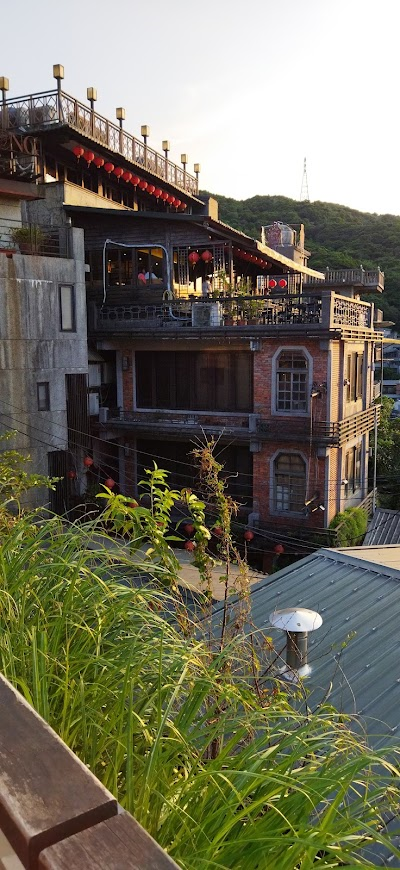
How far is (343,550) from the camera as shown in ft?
30.2

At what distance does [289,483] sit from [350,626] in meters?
10.9

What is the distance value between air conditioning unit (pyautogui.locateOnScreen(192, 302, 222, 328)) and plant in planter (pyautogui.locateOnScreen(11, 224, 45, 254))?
4.65 m

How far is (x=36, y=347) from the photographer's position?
16594mm

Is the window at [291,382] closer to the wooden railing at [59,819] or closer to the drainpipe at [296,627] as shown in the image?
the drainpipe at [296,627]

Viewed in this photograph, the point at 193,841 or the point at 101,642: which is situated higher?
the point at 101,642

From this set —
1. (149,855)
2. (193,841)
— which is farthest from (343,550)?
(149,855)

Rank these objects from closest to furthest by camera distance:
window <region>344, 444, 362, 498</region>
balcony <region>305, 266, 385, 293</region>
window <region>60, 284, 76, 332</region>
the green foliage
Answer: the green foliage
window <region>60, 284, 76, 332</region>
window <region>344, 444, 362, 498</region>
balcony <region>305, 266, 385, 293</region>

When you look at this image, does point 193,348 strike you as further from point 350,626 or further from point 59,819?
point 59,819

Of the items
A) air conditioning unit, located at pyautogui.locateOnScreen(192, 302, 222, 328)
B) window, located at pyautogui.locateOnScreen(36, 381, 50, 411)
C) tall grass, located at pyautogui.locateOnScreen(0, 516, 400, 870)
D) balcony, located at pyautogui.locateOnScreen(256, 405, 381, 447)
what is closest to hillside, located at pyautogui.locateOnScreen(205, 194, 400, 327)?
air conditioning unit, located at pyautogui.locateOnScreen(192, 302, 222, 328)

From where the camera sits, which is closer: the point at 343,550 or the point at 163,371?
the point at 343,550

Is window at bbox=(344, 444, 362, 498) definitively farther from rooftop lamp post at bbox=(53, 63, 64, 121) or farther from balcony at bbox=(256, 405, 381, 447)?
rooftop lamp post at bbox=(53, 63, 64, 121)

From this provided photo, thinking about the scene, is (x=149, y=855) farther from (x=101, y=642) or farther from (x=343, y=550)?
(x=343, y=550)

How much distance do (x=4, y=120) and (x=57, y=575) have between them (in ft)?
68.1

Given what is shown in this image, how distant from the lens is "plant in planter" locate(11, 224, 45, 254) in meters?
16.9
